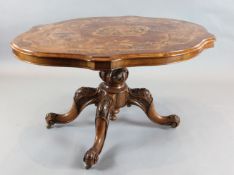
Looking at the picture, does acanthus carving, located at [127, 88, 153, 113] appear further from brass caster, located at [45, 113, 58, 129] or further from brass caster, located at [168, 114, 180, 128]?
brass caster, located at [45, 113, 58, 129]

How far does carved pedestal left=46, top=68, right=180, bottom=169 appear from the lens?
1.67m

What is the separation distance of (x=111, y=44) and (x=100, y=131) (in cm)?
42

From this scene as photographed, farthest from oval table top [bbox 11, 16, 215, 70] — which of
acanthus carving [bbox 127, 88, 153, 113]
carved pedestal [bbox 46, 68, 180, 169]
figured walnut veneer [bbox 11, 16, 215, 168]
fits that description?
acanthus carving [bbox 127, 88, 153, 113]

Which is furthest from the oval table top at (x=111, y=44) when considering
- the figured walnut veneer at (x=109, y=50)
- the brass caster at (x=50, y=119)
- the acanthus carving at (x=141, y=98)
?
the brass caster at (x=50, y=119)

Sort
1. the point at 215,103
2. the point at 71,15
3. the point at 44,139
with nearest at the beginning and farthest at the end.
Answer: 1. the point at 44,139
2. the point at 215,103
3. the point at 71,15

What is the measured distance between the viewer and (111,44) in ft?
4.57

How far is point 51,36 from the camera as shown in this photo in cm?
154

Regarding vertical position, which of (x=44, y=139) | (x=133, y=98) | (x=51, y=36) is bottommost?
(x=44, y=139)

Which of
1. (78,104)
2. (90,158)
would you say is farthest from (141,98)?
(90,158)

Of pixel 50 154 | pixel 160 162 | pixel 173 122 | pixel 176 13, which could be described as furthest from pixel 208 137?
pixel 176 13

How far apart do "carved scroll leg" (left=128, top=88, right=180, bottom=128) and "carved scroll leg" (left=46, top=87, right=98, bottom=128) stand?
0.19 m

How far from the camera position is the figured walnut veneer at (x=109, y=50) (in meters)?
1.26

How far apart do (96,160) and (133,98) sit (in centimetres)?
43

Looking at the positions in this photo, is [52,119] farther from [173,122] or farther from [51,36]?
[173,122]
